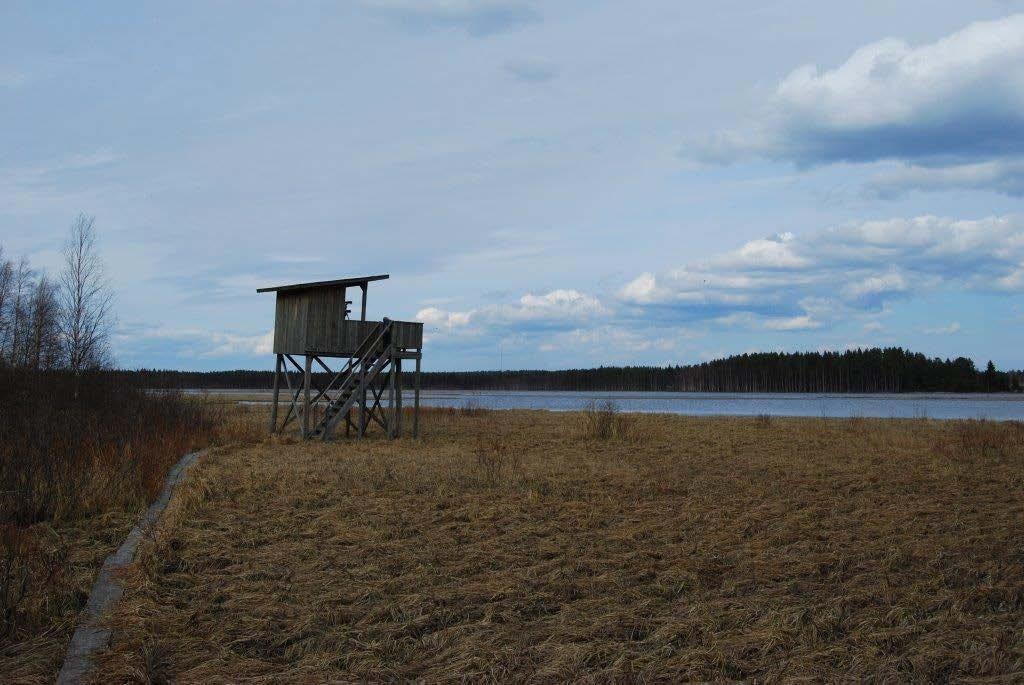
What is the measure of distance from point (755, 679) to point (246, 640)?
376cm

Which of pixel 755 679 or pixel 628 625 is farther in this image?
pixel 628 625

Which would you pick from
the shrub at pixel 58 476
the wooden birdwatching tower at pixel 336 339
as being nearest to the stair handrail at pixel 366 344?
the wooden birdwatching tower at pixel 336 339

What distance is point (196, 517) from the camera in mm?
11070

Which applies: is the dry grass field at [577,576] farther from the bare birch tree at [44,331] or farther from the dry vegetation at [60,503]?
the bare birch tree at [44,331]

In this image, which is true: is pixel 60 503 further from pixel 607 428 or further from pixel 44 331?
pixel 44 331

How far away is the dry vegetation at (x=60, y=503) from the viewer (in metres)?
6.29

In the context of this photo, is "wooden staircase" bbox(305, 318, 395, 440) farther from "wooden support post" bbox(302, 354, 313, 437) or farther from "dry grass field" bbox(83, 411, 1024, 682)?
"dry grass field" bbox(83, 411, 1024, 682)

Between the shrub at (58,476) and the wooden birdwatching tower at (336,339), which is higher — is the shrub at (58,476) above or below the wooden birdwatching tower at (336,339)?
below

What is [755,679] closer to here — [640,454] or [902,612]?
[902,612]

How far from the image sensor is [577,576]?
8.21 metres

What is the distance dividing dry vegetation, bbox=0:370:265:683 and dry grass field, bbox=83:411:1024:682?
1.66 feet

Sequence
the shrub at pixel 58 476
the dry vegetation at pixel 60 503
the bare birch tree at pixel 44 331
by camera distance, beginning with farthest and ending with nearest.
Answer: the bare birch tree at pixel 44 331 < the shrub at pixel 58 476 < the dry vegetation at pixel 60 503

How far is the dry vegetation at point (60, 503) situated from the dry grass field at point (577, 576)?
1.66 ft

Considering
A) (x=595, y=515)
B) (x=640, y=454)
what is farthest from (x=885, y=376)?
(x=595, y=515)
